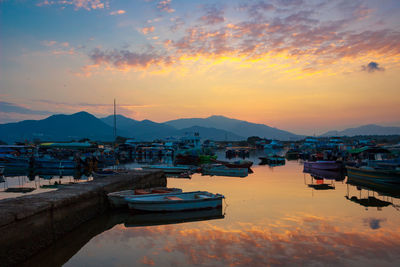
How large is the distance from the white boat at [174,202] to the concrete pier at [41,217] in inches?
70.6

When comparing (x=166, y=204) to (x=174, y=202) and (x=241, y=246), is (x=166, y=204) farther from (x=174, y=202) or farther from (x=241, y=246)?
(x=241, y=246)

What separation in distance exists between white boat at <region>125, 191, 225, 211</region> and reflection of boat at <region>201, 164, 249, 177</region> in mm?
16015

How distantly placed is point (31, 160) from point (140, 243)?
116 ft

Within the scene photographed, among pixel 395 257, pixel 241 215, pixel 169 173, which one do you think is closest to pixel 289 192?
pixel 241 215

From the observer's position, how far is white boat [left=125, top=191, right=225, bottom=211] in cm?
1354

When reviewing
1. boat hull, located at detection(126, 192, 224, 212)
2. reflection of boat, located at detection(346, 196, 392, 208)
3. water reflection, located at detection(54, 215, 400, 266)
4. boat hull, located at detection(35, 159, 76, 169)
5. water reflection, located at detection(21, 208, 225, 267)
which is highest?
boat hull, located at detection(35, 159, 76, 169)

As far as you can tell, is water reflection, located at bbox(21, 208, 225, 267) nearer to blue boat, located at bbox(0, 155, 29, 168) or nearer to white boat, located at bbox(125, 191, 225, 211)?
white boat, located at bbox(125, 191, 225, 211)

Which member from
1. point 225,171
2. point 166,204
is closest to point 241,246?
point 166,204

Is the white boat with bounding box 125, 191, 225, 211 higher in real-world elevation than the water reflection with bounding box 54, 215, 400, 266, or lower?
higher

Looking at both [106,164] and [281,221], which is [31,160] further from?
[281,221]

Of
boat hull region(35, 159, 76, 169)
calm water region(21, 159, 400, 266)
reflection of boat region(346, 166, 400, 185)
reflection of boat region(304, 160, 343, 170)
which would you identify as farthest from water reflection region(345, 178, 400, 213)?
boat hull region(35, 159, 76, 169)

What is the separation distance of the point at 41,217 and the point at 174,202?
5.97 meters

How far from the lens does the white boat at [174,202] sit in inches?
533

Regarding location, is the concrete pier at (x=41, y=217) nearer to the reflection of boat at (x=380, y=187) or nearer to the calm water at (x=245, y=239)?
the calm water at (x=245, y=239)
